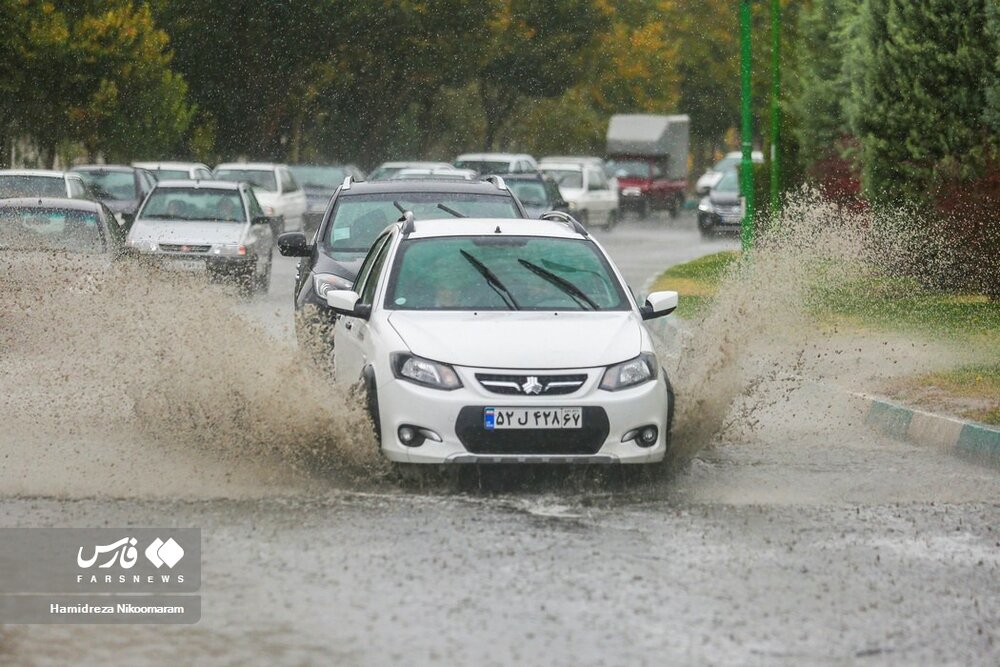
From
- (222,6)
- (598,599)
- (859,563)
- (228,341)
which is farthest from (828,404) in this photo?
(222,6)

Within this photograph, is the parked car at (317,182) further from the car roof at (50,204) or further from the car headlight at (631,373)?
the car headlight at (631,373)

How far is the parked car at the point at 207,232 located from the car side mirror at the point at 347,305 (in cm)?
1332

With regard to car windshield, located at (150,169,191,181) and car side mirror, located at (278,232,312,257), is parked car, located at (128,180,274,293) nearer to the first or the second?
car side mirror, located at (278,232,312,257)

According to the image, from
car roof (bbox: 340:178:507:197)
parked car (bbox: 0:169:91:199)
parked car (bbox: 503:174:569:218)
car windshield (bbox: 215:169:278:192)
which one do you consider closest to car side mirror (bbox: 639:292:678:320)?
car roof (bbox: 340:178:507:197)

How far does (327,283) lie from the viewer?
591 inches

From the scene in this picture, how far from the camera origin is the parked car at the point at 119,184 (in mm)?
36406

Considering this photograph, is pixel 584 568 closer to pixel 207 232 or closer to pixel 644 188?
pixel 207 232

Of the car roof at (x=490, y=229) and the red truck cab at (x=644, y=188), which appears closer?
the car roof at (x=490, y=229)

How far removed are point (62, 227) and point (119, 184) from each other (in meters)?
15.8

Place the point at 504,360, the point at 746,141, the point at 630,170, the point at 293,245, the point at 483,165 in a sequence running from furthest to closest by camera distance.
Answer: the point at 630,170
the point at 483,165
the point at 746,141
the point at 293,245
the point at 504,360

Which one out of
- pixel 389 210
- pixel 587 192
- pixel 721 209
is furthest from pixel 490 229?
pixel 587 192

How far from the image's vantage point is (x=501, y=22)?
70.9 m

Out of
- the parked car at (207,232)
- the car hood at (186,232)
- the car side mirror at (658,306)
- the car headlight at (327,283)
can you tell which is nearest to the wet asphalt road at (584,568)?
the car side mirror at (658,306)

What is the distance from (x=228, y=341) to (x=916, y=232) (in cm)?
1357
